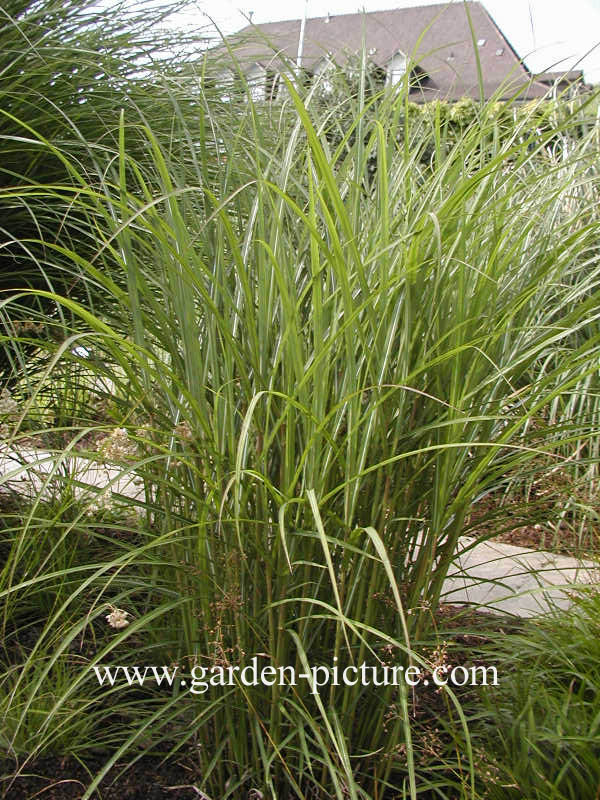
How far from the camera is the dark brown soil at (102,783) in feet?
4.33

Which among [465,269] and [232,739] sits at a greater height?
[465,269]

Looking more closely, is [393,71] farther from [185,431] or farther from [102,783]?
[102,783]

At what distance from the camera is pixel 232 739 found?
1230 millimetres

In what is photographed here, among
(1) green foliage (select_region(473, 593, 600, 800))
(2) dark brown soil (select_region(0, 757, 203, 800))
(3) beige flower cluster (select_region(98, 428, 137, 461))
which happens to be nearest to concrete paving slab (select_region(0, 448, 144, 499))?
(3) beige flower cluster (select_region(98, 428, 137, 461))

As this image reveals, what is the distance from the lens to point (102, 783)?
137cm

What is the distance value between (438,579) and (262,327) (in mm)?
501

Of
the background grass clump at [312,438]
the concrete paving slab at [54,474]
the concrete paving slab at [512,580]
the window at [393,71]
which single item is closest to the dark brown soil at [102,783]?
the background grass clump at [312,438]

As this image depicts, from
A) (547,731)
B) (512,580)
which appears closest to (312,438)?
(547,731)

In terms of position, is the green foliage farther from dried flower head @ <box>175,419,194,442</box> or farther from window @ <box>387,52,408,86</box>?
window @ <box>387,52,408,86</box>

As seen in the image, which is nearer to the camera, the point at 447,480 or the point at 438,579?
the point at 447,480

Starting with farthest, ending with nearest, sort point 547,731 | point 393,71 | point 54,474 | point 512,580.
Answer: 1. point 512,580
2. point 393,71
3. point 547,731
4. point 54,474

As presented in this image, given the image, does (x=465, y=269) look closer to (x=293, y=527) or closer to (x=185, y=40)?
(x=293, y=527)

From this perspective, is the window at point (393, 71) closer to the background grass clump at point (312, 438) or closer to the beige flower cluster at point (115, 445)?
the background grass clump at point (312, 438)

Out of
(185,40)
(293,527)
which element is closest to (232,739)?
(293,527)
